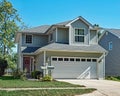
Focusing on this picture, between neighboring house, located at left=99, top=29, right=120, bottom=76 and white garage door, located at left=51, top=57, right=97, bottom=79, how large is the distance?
8.25 m

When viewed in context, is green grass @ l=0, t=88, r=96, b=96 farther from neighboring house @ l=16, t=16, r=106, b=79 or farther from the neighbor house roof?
the neighbor house roof

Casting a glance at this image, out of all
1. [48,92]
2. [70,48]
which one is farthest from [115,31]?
[48,92]

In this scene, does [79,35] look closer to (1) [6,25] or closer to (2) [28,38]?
(2) [28,38]

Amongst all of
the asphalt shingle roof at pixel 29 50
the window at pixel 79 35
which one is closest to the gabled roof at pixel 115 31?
the window at pixel 79 35

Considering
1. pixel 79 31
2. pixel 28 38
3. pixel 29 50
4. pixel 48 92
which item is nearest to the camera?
pixel 48 92

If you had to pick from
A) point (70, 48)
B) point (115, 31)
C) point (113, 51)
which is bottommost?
point (113, 51)

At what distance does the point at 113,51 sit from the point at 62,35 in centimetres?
1016

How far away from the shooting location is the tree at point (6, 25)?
4392 centimetres

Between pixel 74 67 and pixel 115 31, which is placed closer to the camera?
pixel 74 67

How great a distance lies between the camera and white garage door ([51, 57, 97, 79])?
93.1ft

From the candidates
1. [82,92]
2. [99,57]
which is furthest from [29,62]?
[82,92]

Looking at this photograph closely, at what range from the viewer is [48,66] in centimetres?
2702

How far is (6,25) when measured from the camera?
147 feet

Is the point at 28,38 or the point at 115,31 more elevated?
the point at 115,31
